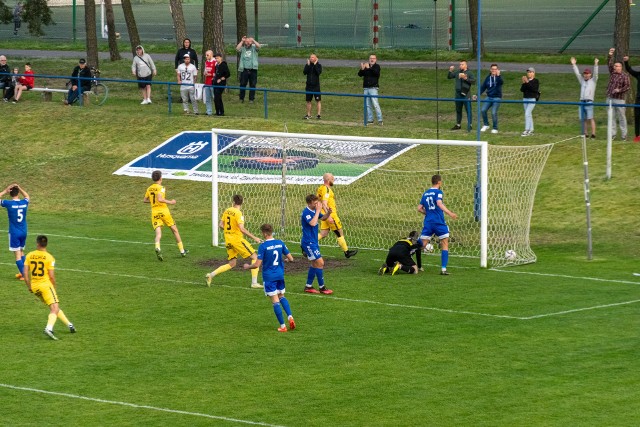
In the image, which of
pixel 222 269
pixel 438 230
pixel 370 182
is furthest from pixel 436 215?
pixel 370 182

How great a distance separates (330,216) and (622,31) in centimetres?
1432

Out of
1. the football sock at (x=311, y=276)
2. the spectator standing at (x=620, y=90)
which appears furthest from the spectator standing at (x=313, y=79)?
the football sock at (x=311, y=276)

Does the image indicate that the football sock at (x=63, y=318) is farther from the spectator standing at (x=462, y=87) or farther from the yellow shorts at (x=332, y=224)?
the spectator standing at (x=462, y=87)

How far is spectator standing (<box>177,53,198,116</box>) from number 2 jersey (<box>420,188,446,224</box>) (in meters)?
17.6

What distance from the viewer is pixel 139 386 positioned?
18203 millimetres

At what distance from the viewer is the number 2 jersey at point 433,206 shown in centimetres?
2616

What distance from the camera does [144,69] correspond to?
147 ft

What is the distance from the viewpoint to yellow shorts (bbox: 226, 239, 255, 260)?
82.4ft

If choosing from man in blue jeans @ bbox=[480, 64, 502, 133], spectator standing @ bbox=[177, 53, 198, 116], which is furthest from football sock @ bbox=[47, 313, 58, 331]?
spectator standing @ bbox=[177, 53, 198, 116]

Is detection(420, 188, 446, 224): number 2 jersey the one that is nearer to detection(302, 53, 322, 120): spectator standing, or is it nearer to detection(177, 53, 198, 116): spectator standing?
detection(302, 53, 322, 120): spectator standing

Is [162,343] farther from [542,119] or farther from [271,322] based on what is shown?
[542,119]

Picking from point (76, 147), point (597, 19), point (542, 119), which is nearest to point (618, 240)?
point (542, 119)

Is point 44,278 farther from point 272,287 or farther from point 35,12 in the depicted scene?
point 35,12

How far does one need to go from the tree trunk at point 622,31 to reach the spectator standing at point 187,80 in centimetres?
1444
